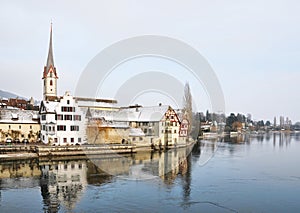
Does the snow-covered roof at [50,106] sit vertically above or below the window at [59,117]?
above

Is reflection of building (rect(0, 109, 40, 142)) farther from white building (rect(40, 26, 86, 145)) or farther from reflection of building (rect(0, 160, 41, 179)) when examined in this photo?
reflection of building (rect(0, 160, 41, 179))

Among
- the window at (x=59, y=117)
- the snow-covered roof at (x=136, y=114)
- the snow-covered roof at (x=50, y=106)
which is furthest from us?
the snow-covered roof at (x=136, y=114)

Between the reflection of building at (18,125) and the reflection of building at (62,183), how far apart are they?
42.3 feet

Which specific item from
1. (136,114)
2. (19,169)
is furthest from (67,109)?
(136,114)

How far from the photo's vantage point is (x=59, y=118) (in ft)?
136

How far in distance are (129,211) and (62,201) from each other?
173 inches

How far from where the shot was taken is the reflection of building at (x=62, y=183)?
60.3 ft

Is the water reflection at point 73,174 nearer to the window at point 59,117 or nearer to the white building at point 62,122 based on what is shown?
the white building at point 62,122

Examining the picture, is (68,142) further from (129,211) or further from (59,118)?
(129,211)

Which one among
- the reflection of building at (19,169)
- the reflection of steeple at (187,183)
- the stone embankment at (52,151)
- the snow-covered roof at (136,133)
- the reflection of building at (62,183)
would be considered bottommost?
the reflection of steeple at (187,183)

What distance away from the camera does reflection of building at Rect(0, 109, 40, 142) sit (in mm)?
41781

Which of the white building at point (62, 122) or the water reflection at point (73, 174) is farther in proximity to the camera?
the white building at point (62, 122)

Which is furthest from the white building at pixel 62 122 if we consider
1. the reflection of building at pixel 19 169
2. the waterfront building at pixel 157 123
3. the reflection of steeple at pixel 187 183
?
the reflection of steeple at pixel 187 183

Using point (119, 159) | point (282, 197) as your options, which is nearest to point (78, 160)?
point (119, 159)
